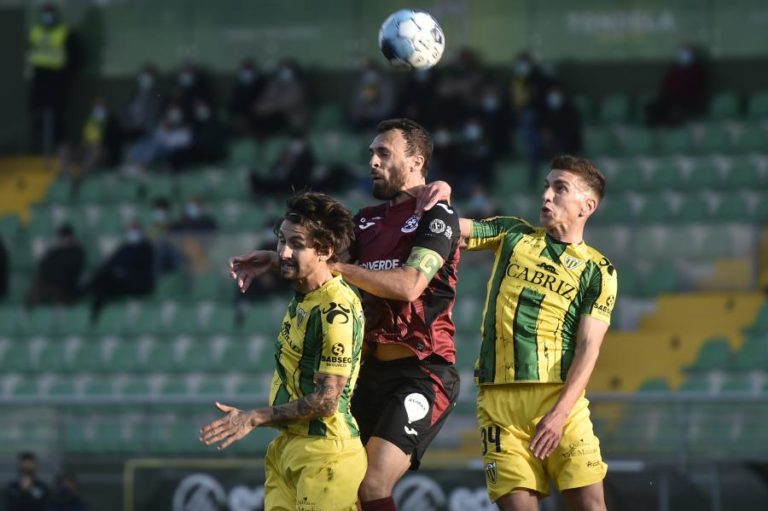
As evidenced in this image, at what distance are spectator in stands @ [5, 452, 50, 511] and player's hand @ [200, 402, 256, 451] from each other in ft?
17.6

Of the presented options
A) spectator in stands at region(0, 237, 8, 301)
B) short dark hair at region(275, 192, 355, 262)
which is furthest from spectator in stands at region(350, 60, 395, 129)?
short dark hair at region(275, 192, 355, 262)

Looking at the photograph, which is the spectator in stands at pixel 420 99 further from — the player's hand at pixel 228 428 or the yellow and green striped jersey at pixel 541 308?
the player's hand at pixel 228 428

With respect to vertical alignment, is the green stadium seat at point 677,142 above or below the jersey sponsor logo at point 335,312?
above

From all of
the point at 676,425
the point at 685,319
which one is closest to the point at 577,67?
the point at 685,319

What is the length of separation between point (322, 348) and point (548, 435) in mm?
1192

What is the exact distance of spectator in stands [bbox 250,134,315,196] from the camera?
1764cm

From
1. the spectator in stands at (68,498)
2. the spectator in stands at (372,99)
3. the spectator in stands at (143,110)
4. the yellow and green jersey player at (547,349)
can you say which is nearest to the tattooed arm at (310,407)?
the yellow and green jersey player at (547,349)

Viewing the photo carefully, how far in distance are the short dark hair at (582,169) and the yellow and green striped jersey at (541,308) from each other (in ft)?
0.98

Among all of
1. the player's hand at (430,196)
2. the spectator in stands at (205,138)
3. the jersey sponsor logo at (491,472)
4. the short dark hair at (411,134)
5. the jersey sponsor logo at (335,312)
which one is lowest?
the jersey sponsor logo at (491,472)

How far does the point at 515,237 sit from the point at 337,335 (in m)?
1.36

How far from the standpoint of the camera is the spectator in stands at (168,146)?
19.4 meters

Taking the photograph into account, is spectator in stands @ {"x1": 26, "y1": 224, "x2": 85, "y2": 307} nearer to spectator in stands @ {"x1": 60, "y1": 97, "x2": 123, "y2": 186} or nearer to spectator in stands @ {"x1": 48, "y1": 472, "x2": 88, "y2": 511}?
spectator in stands @ {"x1": 60, "y1": 97, "x2": 123, "y2": 186}

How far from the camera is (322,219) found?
21.3 ft

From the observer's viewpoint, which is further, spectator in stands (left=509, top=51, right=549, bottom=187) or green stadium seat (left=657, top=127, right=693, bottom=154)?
green stadium seat (left=657, top=127, right=693, bottom=154)
